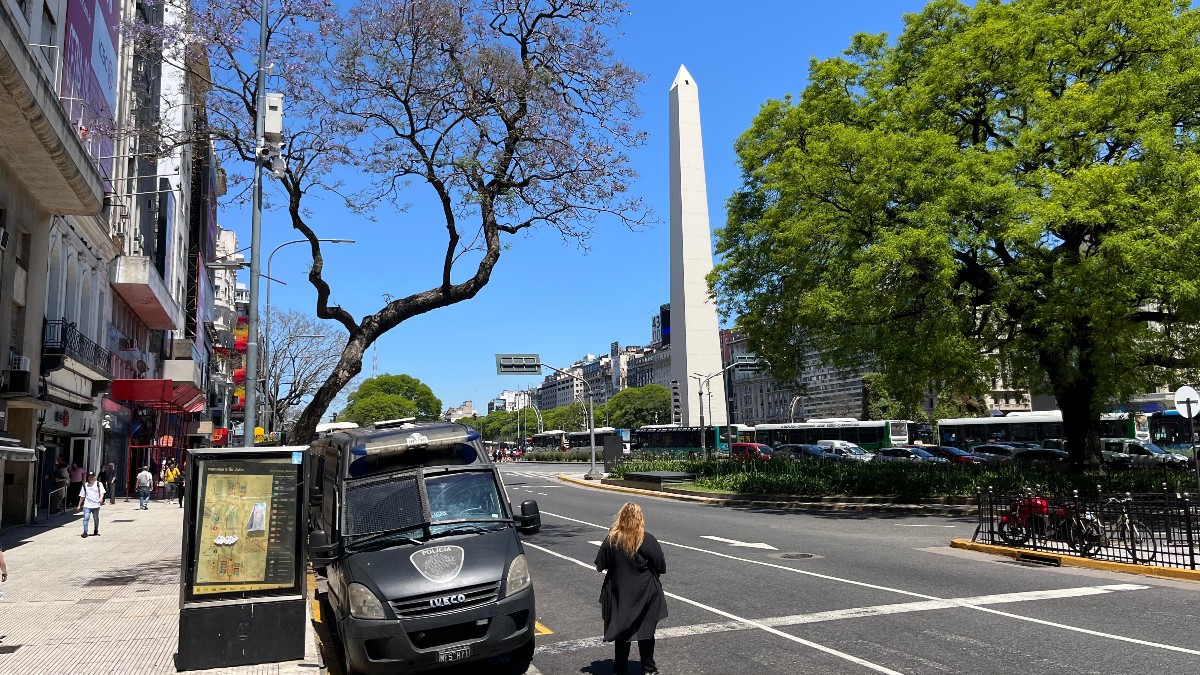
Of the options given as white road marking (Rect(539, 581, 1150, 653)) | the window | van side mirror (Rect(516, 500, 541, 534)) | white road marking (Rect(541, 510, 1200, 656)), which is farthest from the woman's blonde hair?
the window

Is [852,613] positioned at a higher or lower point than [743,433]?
lower

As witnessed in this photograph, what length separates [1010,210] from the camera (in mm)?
20469

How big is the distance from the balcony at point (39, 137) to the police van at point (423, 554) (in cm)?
971

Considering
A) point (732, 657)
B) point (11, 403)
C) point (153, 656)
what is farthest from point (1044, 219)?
point (11, 403)

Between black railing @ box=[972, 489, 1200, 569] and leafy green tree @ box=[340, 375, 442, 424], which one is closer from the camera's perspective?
black railing @ box=[972, 489, 1200, 569]

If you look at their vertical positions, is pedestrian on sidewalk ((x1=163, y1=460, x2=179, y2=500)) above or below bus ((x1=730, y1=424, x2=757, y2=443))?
below

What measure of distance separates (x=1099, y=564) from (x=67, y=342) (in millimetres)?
24627

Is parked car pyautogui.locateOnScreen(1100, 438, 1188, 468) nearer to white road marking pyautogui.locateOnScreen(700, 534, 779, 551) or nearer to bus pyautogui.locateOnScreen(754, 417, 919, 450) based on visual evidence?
bus pyautogui.locateOnScreen(754, 417, 919, 450)

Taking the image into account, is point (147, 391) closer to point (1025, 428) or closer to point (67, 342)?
point (67, 342)

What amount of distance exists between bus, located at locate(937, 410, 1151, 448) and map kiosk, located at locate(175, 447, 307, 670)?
4340 centimetres

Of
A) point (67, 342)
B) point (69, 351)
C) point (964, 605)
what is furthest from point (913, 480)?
point (67, 342)

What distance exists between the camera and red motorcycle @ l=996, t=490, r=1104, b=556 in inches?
566

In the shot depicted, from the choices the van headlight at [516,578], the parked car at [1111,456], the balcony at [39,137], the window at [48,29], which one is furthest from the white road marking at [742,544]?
the window at [48,29]

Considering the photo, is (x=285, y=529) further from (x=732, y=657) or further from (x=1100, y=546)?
(x=1100, y=546)
